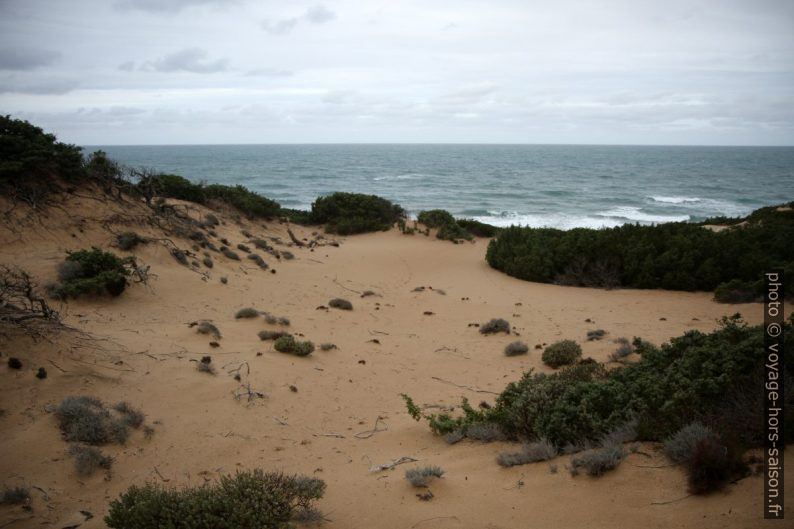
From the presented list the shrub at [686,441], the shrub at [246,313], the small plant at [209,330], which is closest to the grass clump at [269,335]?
the small plant at [209,330]

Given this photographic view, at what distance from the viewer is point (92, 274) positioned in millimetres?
10938

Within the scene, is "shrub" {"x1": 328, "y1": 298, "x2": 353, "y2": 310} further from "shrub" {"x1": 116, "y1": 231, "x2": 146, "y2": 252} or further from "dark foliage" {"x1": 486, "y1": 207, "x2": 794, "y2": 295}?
"dark foliage" {"x1": 486, "y1": 207, "x2": 794, "y2": 295}

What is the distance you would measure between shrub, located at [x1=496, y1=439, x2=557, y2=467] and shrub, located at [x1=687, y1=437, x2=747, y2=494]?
1.26 meters

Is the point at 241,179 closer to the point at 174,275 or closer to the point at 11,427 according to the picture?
the point at 174,275

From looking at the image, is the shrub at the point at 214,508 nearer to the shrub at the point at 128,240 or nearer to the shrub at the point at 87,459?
the shrub at the point at 87,459

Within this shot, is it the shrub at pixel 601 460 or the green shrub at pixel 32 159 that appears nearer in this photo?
the shrub at pixel 601 460

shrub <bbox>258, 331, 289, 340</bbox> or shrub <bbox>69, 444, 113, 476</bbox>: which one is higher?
shrub <bbox>258, 331, 289, 340</bbox>

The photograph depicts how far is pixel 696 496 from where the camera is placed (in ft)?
12.2

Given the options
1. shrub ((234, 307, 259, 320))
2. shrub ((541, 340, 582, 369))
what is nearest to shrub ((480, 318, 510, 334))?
shrub ((541, 340, 582, 369))

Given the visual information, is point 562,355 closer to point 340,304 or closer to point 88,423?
point 340,304

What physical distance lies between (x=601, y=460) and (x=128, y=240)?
13561 millimetres

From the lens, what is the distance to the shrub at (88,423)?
5.45 m

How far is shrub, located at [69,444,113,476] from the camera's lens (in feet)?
16.3

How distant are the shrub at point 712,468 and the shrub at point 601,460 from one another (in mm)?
605
